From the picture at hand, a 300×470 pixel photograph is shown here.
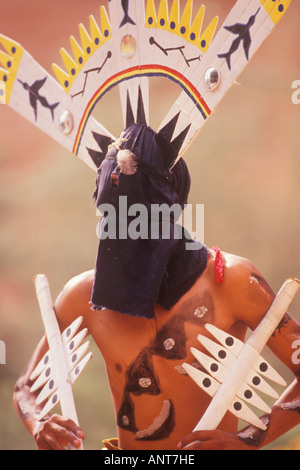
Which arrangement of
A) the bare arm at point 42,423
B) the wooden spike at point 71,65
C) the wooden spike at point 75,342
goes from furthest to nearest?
the wooden spike at point 71,65 < the wooden spike at point 75,342 < the bare arm at point 42,423

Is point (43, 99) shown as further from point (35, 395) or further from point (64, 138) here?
point (35, 395)

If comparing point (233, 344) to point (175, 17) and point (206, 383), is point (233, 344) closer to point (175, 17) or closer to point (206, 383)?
point (206, 383)

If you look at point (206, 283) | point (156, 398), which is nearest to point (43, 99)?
point (206, 283)

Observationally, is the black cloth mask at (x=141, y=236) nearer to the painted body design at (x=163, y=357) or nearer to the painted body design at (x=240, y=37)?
the painted body design at (x=163, y=357)

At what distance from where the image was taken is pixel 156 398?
1.64 m

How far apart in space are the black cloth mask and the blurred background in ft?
2.45

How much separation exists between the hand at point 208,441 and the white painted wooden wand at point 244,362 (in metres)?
0.02

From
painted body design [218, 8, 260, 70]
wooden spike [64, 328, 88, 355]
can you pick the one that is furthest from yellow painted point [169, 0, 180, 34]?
wooden spike [64, 328, 88, 355]

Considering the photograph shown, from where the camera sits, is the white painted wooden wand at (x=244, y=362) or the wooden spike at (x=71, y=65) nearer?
the white painted wooden wand at (x=244, y=362)

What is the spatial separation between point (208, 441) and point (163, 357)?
227 millimetres

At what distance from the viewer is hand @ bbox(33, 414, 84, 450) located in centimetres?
159

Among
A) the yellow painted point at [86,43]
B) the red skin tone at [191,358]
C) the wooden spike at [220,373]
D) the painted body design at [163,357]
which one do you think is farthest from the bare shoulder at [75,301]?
the yellow painted point at [86,43]

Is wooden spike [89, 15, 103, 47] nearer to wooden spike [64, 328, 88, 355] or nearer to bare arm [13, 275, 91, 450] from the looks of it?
bare arm [13, 275, 91, 450]

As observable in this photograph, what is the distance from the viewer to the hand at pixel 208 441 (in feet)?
4.92
